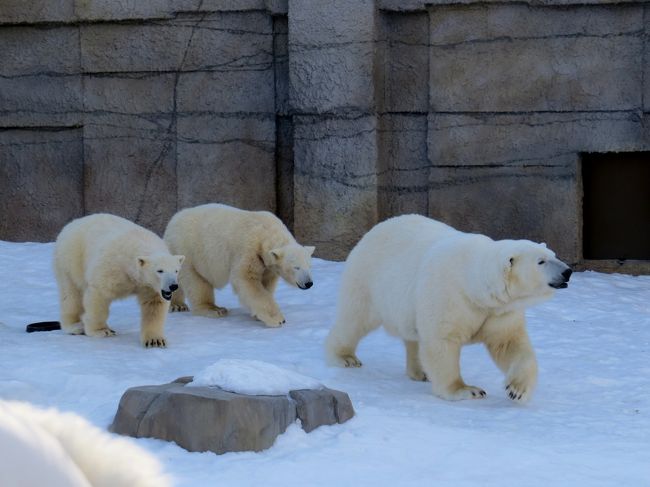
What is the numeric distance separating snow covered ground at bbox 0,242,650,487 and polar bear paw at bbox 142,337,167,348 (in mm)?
69

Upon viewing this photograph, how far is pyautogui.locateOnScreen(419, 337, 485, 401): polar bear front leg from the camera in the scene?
4.12 m

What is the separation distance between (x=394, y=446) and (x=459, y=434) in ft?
1.01

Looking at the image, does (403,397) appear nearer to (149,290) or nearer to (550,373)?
(550,373)

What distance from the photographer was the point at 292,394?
3623 mm

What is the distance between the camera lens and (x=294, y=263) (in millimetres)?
5871

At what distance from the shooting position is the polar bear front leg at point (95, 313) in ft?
17.6

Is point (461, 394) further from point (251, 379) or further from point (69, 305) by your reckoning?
point (69, 305)

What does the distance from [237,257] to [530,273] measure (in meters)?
2.46

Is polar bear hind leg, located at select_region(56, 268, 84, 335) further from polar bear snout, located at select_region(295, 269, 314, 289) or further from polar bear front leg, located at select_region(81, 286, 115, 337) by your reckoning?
polar bear snout, located at select_region(295, 269, 314, 289)

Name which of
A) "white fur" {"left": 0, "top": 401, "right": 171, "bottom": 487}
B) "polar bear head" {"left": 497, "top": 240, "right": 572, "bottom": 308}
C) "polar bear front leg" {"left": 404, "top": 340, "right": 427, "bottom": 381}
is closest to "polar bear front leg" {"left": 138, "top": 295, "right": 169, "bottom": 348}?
"polar bear front leg" {"left": 404, "top": 340, "right": 427, "bottom": 381}

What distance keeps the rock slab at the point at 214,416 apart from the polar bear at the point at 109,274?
1610 millimetres

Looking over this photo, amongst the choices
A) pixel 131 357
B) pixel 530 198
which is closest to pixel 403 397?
pixel 131 357

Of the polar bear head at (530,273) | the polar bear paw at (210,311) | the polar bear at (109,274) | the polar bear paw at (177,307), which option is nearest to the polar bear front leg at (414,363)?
the polar bear head at (530,273)

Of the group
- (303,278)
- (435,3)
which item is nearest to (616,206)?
(435,3)
